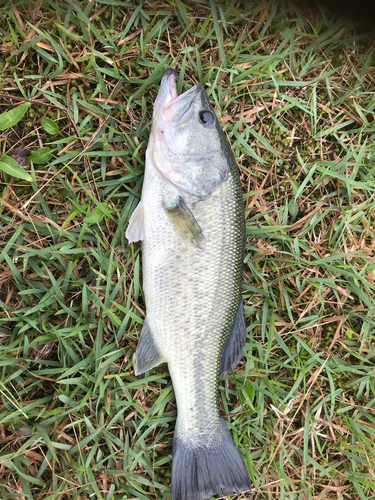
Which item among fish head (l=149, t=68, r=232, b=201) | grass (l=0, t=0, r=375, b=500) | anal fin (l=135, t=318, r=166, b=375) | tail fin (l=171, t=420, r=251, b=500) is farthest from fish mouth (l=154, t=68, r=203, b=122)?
tail fin (l=171, t=420, r=251, b=500)

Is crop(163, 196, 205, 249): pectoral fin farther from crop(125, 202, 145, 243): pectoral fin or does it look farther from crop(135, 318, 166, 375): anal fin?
crop(135, 318, 166, 375): anal fin

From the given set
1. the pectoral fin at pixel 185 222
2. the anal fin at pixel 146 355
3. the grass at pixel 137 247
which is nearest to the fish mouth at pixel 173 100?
the grass at pixel 137 247

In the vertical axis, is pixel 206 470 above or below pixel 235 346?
below

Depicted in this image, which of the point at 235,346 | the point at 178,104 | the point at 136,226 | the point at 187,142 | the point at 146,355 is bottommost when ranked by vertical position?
the point at 235,346

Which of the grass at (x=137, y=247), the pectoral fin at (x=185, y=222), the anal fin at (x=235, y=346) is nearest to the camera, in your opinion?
the pectoral fin at (x=185, y=222)

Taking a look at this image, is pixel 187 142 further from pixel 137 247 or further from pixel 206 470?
pixel 206 470

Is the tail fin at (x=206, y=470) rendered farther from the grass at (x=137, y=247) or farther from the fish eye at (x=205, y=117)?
the fish eye at (x=205, y=117)

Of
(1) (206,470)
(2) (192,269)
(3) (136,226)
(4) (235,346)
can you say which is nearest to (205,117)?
(3) (136,226)
